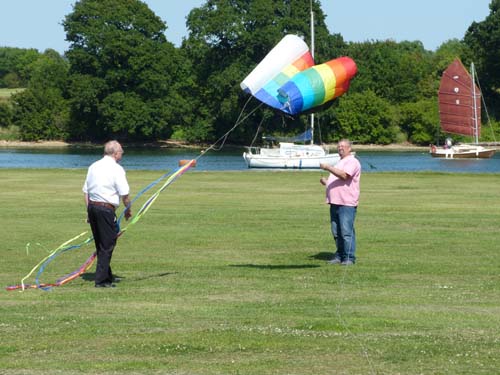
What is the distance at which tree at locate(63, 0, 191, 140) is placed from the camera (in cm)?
10750

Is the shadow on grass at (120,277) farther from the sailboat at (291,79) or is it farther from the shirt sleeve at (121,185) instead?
the sailboat at (291,79)

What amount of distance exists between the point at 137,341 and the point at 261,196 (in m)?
22.2

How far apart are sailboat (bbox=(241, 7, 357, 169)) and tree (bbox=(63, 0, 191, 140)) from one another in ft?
141

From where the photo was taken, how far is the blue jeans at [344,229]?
15586 mm

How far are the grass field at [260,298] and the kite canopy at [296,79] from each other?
2672 cm

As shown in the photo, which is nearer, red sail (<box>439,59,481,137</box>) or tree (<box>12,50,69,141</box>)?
red sail (<box>439,59,481,137</box>)

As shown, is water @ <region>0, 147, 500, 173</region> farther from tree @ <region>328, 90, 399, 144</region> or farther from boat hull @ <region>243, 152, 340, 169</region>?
tree @ <region>328, 90, 399, 144</region>

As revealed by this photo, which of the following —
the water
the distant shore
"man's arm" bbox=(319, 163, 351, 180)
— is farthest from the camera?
the distant shore

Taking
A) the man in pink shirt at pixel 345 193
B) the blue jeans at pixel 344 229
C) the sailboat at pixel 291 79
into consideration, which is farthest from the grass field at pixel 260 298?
the sailboat at pixel 291 79

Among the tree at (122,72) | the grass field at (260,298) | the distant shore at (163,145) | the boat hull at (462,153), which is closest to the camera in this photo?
the grass field at (260,298)

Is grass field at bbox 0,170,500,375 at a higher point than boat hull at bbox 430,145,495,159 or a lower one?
higher

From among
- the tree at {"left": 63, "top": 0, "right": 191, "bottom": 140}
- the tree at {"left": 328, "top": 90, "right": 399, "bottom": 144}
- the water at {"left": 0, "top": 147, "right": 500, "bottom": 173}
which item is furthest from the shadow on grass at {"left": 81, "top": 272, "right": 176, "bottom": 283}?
the tree at {"left": 328, "top": 90, "right": 399, "bottom": 144}

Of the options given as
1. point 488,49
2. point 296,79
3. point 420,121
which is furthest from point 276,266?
point 488,49

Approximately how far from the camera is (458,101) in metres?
94.1
